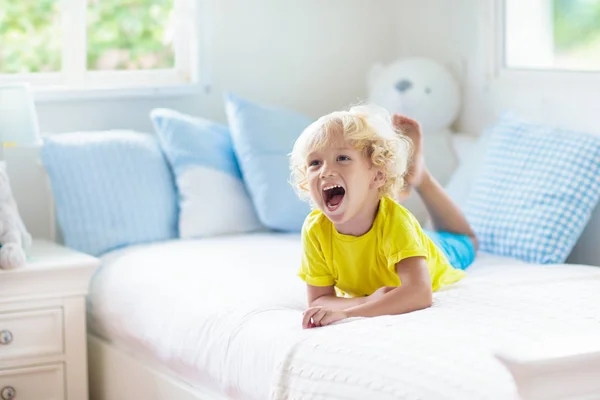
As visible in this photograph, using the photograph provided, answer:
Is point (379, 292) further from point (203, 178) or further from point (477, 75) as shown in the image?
point (477, 75)

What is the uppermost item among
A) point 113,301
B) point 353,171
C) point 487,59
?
point 487,59

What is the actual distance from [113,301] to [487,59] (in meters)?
1.49

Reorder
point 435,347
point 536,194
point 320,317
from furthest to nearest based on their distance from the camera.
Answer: point 536,194
point 320,317
point 435,347

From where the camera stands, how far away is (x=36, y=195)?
125 inches

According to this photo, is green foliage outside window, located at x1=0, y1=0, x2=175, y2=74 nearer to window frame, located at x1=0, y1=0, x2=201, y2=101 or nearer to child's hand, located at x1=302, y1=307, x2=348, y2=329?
window frame, located at x1=0, y1=0, x2=201, y2=101

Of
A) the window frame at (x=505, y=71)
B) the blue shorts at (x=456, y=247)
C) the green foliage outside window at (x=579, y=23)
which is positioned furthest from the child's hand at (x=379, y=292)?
the green foliage outside window at (x=579, y=23)

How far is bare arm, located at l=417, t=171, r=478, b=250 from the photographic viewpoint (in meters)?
2.64

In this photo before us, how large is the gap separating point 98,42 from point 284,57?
0.67 m

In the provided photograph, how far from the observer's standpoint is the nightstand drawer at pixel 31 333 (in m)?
→ 2.62

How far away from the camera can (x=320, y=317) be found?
1.98 m

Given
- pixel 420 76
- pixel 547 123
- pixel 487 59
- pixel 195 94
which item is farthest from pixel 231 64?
pixel 547 123

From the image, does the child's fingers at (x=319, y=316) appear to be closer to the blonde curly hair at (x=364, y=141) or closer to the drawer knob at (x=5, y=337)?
the blonde curly hair at (x=364, y=141)

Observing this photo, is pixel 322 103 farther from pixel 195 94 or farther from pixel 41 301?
pixel 41 301

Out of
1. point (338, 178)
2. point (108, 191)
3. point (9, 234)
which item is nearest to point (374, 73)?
point (108, 191)
